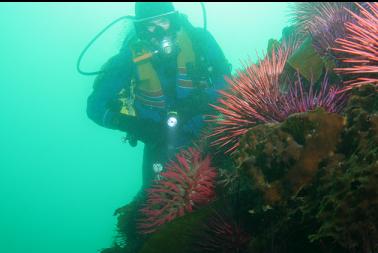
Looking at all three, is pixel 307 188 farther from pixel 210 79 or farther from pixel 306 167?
pixel 210 79

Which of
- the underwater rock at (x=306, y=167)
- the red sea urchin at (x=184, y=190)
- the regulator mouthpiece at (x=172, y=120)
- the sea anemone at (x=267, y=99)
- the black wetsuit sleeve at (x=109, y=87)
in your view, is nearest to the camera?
the underwater rock at (x=306, y=167)

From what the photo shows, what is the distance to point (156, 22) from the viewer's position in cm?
744

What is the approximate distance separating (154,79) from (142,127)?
1199 mm

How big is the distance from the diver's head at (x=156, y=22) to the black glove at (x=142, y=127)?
1.76 meters

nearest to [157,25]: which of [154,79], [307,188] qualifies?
[154,79]

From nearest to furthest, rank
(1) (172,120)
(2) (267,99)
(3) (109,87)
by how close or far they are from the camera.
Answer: (2) (267,99) → (1) (172,120) → (3) (109,87)

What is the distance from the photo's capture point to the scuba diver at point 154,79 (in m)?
7.00

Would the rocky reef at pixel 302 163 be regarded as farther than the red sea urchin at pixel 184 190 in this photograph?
No

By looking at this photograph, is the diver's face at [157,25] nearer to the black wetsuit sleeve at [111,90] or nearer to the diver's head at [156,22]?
the diver's head at [156,22]

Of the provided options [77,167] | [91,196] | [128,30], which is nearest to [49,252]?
[91,196]

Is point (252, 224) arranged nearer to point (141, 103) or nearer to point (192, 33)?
point (141, 103)

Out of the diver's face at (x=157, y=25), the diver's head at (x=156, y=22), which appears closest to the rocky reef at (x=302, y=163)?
the diver's head at (x=156, y=22)

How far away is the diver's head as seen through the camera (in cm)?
735

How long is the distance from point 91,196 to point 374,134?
313 feet
